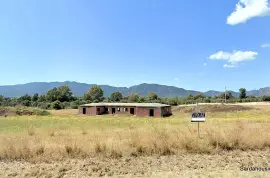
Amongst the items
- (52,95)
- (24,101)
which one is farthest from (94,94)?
(24,101)

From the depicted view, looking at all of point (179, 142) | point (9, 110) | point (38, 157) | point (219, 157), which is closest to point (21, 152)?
point (38, 157)

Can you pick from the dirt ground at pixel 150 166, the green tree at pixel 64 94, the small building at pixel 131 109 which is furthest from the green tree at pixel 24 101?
the dirt ground at pixel 150 166

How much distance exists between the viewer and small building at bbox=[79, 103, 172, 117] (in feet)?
170

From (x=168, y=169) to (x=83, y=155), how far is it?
2421 millimetres

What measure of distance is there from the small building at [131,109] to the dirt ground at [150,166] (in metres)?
44.1

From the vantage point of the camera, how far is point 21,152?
6.89 meters

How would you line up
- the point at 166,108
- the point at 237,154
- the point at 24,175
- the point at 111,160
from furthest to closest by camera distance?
1. the point at 166,108
2. the point at 237,154
3. the point at 111,160
4. the point at 24,175

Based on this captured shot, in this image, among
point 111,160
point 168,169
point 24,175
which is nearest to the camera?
point 24,175

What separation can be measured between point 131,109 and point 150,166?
162ft

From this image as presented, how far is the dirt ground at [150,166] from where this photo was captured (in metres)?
5.48

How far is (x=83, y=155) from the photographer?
272 inches

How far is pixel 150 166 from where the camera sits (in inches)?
240

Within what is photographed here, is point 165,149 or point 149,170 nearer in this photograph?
point 149,170

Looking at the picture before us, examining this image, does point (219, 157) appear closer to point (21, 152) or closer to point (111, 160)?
point (111, 160)
